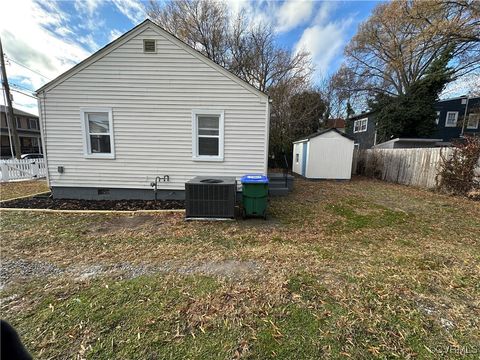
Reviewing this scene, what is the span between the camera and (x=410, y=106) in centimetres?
1759

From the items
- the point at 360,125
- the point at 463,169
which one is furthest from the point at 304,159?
the point at 360,125

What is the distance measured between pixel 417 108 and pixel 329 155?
1110 cm

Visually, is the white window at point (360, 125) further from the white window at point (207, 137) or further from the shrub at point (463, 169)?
the white window at point (207, 137)

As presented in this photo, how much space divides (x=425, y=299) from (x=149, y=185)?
22.6ft

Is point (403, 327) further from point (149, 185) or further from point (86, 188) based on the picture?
point (86, 188)

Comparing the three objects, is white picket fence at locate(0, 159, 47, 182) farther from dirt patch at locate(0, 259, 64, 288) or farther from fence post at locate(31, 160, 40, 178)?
dirt patch at locate(0, 259, 64, 288)

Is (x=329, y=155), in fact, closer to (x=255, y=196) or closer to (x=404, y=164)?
(x=404, y=164)

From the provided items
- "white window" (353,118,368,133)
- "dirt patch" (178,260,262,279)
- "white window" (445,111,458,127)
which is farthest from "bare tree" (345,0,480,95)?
"dirt patch" (178,260,262,279)

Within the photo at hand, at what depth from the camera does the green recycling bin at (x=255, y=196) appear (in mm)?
5207

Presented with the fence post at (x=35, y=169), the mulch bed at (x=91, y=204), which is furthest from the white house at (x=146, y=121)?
the fence post at (x=35, y=169)

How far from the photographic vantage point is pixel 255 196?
5.26 meters

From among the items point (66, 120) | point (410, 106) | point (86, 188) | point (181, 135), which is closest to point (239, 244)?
point (181, 135)

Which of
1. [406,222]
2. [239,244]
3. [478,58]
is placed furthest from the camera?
[478,58]

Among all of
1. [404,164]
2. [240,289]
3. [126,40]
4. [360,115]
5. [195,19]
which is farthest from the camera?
[360,115]
